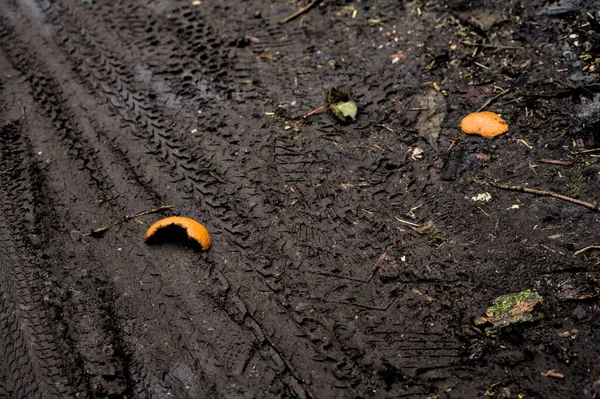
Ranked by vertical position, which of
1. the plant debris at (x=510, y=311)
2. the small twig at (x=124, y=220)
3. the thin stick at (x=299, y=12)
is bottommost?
the plant debris at (x=510, y=311)

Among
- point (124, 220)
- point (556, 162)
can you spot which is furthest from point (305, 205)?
point (556, 162)

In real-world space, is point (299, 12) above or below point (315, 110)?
above

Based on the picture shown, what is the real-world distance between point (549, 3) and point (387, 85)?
179 cm

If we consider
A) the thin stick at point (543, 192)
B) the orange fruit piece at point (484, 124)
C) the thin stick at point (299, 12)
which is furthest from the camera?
the thin stick at point (299, 12)

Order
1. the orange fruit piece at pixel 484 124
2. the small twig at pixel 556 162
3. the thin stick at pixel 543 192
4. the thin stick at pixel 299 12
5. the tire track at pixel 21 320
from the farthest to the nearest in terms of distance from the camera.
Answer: the thin stick at pixel 299 12 < the orange fruit piece at pixel 484 124 < the small twig at pixel 556 162 < the thin stick at pixel 543 192 < the tire track at pixel 21 320

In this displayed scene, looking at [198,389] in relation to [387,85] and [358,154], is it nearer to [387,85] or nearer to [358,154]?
[358,154]

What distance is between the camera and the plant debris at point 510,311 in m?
2.75

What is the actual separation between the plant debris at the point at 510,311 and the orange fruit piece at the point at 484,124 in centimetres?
140

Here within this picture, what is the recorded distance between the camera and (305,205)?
11.5 feet

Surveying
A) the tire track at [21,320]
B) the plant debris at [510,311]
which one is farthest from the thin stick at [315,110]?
the tire track at [21,320]

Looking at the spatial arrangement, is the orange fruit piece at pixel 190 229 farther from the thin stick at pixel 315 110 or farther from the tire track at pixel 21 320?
the thin stick at pixel 315 110

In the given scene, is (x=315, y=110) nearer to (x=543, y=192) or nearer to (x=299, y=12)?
(x=299, y=12)

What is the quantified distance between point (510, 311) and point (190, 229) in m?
2.10

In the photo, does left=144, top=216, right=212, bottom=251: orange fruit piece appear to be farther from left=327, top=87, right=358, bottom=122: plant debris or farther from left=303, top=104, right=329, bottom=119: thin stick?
left=327, top=87, right=358, bottom=122: plant debris
